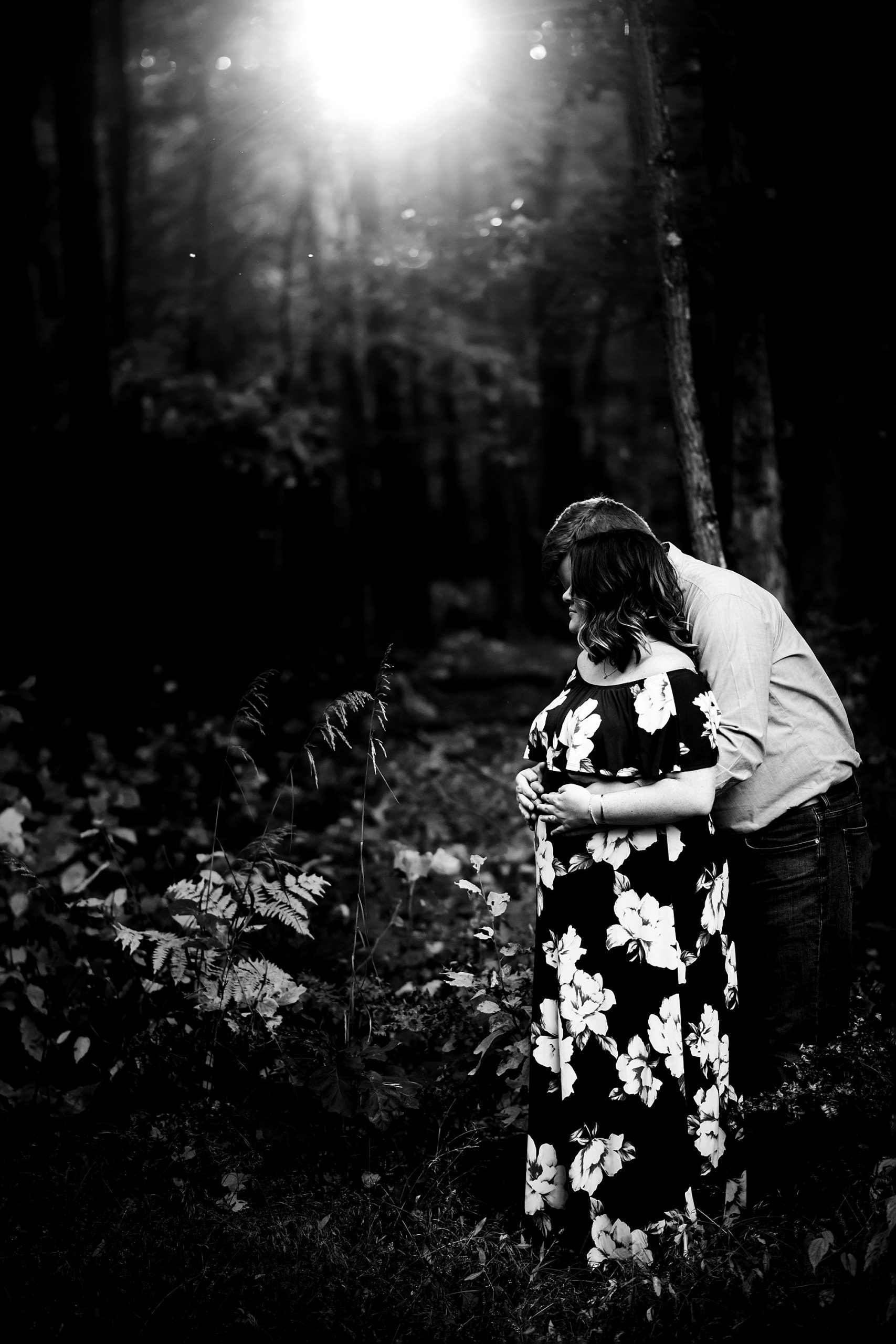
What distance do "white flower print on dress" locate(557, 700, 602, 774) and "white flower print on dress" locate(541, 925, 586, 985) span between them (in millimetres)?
491

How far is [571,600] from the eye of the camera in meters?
2.95

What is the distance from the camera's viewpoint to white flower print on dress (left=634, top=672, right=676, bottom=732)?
273cm

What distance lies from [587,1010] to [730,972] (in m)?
0.49

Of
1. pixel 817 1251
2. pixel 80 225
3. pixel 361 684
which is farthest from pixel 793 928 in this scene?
A: pixel 80 225

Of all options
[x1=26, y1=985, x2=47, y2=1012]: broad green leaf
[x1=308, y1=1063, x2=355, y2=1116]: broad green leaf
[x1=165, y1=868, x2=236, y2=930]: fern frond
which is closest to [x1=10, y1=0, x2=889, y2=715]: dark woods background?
[x1=26, y1=985, x2=47, y2=1012]: broad green leaf

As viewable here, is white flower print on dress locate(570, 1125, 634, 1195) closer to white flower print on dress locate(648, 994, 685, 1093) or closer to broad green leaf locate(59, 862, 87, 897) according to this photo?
white flower print on dress locate(648, 994, 685, 1093)

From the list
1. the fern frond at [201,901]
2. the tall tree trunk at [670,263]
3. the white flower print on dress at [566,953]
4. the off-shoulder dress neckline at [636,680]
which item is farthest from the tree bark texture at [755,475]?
the fern frond at [201,901]

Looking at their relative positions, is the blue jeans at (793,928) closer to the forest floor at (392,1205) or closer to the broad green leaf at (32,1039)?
the forest floor at (392,1205)

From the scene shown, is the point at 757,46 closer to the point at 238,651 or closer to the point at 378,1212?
the point at 238,651

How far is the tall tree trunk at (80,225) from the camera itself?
8.07 metres

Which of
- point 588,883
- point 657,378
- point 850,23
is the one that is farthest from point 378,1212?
point 657,378

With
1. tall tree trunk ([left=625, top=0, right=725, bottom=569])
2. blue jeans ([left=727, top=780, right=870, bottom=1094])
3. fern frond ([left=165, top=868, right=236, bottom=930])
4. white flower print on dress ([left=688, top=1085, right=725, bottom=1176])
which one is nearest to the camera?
white flower print on dress ([left=688, top=1085, right=725, bottom=1176])

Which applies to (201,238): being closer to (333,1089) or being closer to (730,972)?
(333,1089)

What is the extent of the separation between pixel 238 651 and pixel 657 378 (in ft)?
25.5
